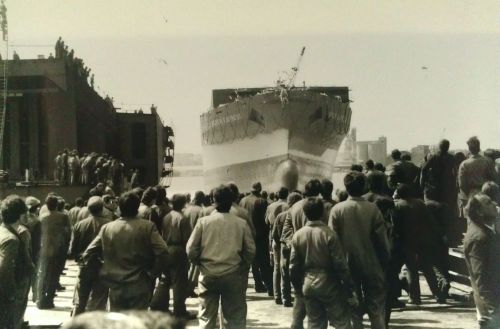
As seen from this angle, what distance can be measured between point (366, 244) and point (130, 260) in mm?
2177

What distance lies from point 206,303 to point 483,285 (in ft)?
9.07

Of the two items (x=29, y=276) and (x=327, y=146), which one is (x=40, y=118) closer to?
(x=327, y=146)

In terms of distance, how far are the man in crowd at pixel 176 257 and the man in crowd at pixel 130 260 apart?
1.97 metres

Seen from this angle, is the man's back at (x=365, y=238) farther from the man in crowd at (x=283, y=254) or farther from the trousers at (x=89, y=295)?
the trousers at (x=89, y=295)

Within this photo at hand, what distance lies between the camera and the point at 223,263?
5.38 m

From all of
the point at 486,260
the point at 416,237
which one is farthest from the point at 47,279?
the point at 486,260

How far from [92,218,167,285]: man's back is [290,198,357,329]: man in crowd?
1.26 m

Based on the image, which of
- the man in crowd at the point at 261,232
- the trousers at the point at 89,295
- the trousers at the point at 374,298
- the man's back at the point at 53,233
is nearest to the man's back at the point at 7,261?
the trousers at the point at 89,295

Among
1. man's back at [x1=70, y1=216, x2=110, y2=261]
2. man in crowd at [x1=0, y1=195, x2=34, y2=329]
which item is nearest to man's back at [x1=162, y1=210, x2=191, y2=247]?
man's back at [x1=70, y1=216, x2=110, y2=261]

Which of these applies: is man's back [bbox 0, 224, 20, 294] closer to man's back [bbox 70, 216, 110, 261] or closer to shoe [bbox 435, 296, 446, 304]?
man's back [bbox 70, 216, 110, 261]

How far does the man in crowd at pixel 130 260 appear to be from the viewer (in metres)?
5.20

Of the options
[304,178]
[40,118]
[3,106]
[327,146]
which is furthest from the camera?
[327,146]

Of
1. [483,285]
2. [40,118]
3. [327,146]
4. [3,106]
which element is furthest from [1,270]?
[327,146]

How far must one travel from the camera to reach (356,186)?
5.61 metres
